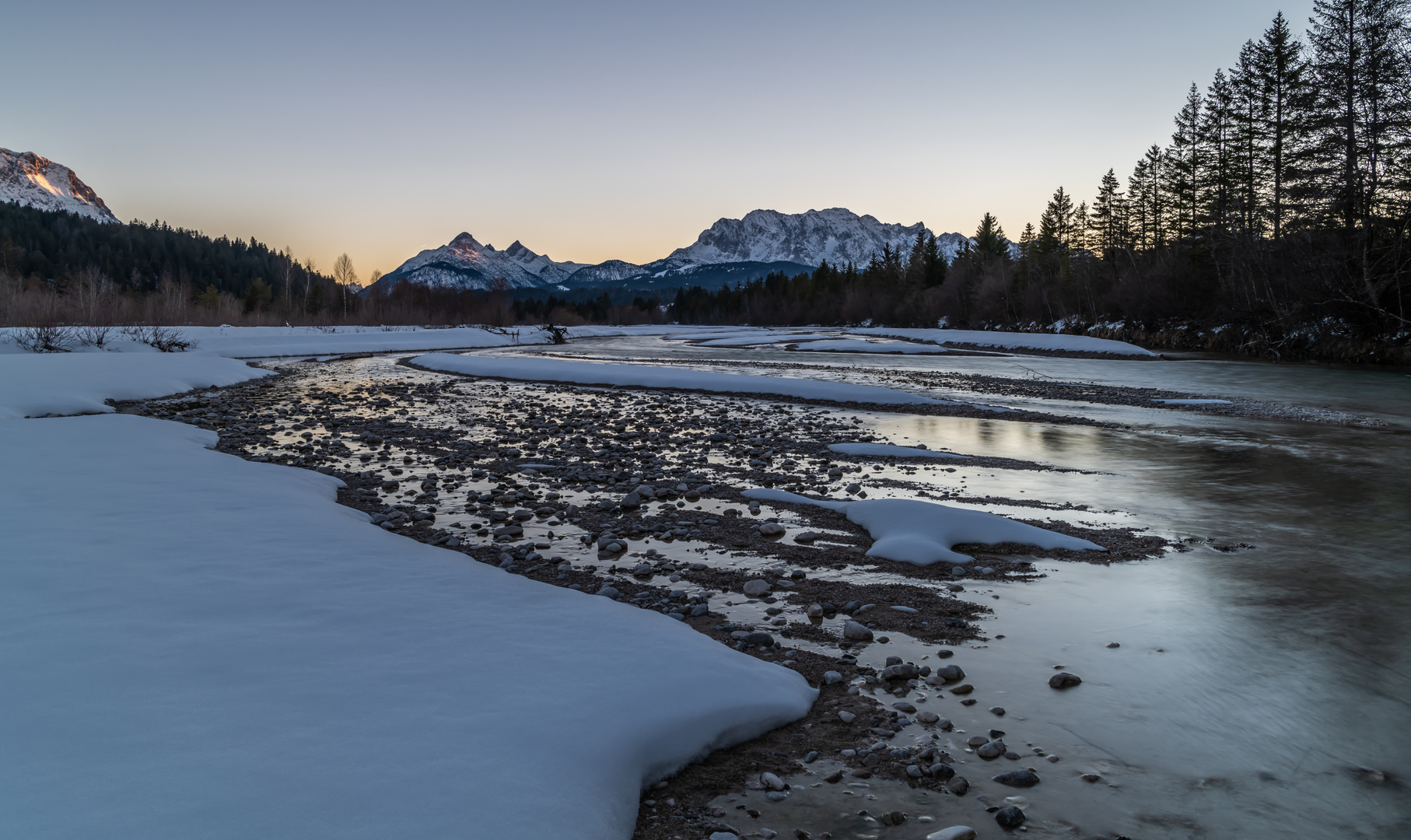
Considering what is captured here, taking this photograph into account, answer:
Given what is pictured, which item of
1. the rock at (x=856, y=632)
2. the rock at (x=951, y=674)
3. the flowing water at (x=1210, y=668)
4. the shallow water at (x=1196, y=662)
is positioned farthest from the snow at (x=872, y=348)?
the rock at (x=951, y=674)

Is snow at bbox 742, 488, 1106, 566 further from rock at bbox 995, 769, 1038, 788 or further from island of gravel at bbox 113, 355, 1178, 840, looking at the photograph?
rock at bbox 995, 769, 1038, 788

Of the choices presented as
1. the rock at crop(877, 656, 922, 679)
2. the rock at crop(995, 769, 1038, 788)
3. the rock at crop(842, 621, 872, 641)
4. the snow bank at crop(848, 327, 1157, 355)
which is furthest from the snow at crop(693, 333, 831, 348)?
the rock at crop(995, 769, 1038, 788)

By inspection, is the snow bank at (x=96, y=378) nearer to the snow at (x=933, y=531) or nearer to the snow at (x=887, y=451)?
the snow at (x=887, y=451)

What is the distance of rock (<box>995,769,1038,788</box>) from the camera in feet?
11.9

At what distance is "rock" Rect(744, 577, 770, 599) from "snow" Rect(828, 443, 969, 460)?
6823mm

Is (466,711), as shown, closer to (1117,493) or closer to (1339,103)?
(1117,493)

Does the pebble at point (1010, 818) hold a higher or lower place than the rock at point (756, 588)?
lower

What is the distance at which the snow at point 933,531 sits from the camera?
23.9 ft

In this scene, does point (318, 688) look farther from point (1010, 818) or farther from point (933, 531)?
point (933, 531)

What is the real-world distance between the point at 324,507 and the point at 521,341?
2477 inches

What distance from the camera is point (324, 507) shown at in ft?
26.0

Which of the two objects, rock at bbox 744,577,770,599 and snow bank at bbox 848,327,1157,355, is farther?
snow bank at bbox 848,327,1157,355

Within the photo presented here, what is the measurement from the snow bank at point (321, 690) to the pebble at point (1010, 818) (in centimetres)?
126

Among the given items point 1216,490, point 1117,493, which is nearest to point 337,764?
point 1117,493
